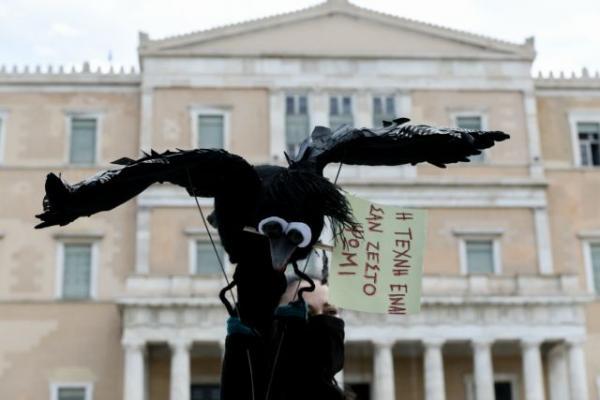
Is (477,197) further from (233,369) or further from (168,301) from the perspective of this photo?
(233,369)

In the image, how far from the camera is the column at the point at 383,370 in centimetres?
2608

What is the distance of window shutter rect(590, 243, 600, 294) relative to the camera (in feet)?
96.7

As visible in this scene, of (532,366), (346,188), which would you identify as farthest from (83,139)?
(532,366)

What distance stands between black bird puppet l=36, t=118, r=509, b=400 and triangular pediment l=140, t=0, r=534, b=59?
2720 cm

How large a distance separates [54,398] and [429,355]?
32.1 feet

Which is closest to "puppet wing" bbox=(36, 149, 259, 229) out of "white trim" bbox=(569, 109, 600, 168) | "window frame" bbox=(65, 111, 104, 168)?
"window frame" bbox=(65, 111, 104, 168)

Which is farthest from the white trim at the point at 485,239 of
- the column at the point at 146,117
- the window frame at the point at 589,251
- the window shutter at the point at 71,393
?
the window shutter at the point at 71,393

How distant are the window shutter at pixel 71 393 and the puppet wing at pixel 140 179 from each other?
26.0 metres

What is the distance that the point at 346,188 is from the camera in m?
27.6

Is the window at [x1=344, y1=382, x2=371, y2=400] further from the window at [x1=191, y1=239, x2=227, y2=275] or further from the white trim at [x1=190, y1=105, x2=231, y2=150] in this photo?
the white trim at [x1=190, y1=105, x2=231, y2=150]

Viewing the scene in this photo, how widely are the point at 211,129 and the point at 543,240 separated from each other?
382 inches

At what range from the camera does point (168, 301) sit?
2616cm

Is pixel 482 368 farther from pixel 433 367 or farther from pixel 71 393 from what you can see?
pixel 71 393

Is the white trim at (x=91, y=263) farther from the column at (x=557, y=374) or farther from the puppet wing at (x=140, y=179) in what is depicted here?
the puppet wing at (x=140, y=179)
